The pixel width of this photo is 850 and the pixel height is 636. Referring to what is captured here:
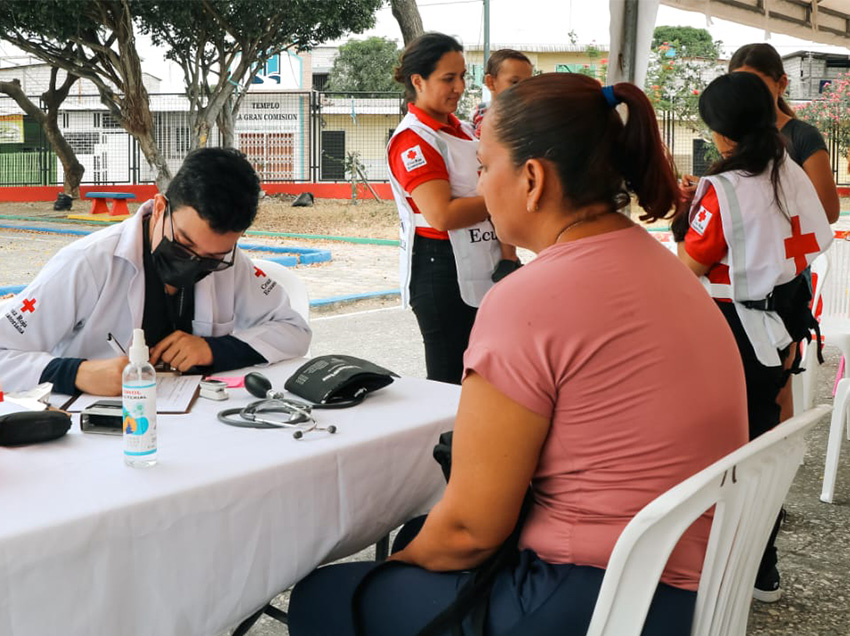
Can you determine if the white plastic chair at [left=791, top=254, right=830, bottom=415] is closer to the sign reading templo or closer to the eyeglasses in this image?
the eyeglasses

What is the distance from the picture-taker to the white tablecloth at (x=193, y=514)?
1362 millimetres

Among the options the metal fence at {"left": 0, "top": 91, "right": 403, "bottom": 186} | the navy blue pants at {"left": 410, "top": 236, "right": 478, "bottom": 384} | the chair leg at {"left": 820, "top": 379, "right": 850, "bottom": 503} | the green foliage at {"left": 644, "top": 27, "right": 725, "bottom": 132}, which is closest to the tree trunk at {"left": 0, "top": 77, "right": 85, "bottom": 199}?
the metal fence at {"left": 0, "top": 91, "right": 403, "bottom": 186}

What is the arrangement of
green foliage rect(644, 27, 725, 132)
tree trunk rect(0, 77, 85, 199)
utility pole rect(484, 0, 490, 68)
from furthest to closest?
1. tree trunk rect(0, 77, 85, 199)
2. green foliage rect(644, 27, 725, 132)
3. utility pole rect(484, 0, 490, 68)

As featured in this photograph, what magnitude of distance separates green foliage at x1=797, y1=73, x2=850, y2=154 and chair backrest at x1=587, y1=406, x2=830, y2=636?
73.3ft

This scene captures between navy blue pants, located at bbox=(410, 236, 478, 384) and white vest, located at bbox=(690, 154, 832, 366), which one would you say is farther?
navy blue pants, located at bbox=(410, 236, 478, 384)

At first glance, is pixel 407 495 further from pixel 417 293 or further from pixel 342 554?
pixel 417 293

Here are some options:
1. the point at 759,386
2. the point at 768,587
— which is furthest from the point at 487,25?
the point at 768,587

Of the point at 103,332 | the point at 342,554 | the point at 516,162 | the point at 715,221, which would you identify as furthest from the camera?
the point at 715,221

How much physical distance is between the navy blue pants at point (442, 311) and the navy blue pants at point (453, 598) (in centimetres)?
147

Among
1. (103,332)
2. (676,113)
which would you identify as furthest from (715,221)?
(676,113)

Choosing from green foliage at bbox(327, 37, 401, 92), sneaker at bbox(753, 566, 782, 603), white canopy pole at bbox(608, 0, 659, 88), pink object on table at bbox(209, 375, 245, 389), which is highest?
green foliage at bbox(327, 37, 401, 92)

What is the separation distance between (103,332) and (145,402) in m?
0.83

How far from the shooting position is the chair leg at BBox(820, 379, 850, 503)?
3.65m

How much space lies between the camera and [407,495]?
197 cm
